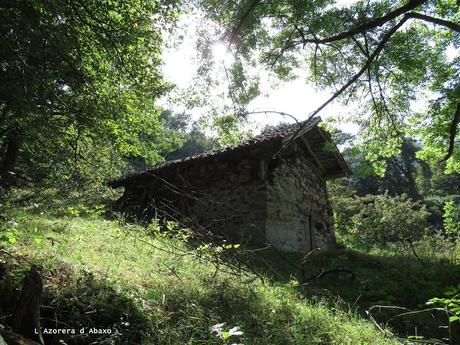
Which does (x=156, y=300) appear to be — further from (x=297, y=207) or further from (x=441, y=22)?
(x=297, y=207)

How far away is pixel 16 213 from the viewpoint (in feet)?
21.9

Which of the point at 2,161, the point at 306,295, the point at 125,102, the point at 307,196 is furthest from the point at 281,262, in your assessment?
the point at 2,161

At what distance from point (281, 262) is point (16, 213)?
5.46 m

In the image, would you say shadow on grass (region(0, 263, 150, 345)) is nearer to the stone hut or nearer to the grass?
Result: the grass

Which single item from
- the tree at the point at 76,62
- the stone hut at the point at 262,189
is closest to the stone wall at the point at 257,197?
the stone hut at the point at 262,189

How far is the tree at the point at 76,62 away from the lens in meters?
5.91

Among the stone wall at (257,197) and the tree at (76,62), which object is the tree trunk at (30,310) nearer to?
the tree at (76,62)

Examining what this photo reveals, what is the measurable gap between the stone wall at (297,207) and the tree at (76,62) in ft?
14.0

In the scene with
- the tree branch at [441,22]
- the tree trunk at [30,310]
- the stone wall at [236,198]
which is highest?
the tree branch at [441,22]

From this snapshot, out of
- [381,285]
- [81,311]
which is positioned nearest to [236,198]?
[381,285]

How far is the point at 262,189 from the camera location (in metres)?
9.20

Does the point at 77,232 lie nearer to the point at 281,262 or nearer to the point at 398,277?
the point at 281,262

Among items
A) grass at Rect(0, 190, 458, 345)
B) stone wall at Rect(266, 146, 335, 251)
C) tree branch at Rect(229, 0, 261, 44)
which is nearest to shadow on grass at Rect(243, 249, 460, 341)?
grass at Rect(0, 190, 458, 345)

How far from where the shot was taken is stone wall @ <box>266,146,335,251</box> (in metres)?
9.27
